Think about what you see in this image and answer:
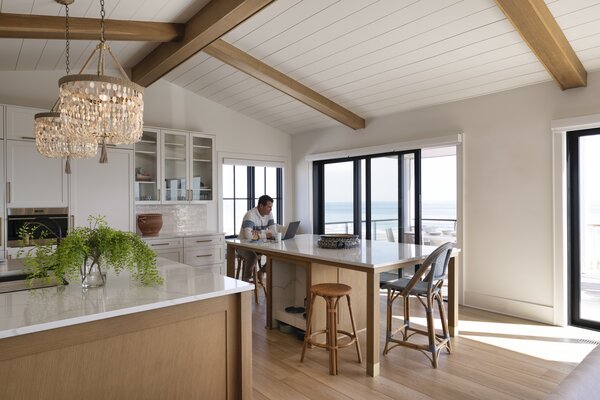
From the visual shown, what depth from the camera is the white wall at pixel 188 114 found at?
4.59m

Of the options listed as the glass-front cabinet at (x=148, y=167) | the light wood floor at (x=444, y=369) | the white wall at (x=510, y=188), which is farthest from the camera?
the glass-front cabinet at (x=148, y=167)

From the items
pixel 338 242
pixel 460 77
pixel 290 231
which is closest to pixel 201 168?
pixel 290 231

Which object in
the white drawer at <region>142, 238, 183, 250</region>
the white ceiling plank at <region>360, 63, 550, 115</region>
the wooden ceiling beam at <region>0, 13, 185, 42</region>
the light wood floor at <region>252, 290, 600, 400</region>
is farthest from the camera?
the white drawer at <region>142, 238, 183, 250</region>

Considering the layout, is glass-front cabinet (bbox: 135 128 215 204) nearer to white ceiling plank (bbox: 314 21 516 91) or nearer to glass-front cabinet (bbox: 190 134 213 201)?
glass-front cabinet (bbox: 190 134 213 201)

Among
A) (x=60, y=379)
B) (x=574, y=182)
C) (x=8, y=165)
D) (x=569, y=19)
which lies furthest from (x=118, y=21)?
(x=574, y=182)

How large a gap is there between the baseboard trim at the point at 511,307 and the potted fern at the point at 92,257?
12.4 ft

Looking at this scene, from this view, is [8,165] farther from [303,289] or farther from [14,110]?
[303,289]

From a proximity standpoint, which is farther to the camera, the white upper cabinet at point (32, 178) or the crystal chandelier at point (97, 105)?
the white upper cabinet at point (32, 178)

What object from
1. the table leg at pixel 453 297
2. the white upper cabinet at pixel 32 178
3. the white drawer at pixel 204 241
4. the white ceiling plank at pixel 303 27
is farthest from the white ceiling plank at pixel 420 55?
the white upper cabinet at pixel 32 178

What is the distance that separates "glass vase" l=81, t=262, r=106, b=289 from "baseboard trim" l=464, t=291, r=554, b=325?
4004 mm

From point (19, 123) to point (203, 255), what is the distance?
8.50ft

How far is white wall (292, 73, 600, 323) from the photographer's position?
399 cm

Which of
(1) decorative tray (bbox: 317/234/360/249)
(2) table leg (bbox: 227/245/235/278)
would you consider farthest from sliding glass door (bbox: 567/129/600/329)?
(2) table leg (bbox: 227/245/235/278)

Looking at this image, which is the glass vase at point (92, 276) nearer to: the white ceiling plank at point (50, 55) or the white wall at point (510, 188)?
the white ceiling plank at point (50, 55)
